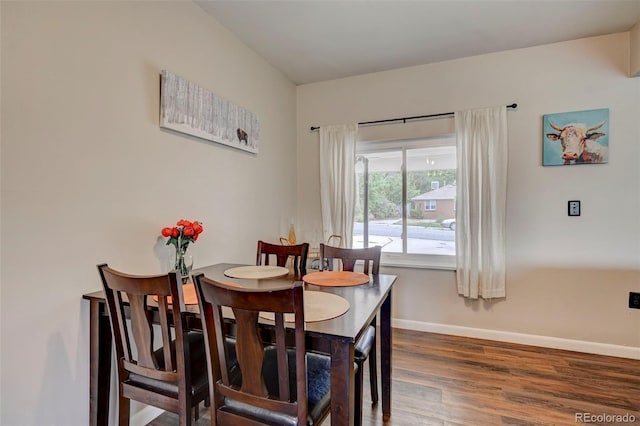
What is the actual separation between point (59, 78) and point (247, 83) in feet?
4.90

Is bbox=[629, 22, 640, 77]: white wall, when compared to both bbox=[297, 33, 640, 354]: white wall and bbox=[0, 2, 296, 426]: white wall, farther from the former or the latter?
bbox=[0, 2, 296, 426]: white wall

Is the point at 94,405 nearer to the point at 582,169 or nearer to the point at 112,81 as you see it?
the point at 112,81

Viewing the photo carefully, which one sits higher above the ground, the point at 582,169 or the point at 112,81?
the point at 112,81

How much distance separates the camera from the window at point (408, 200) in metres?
3.03

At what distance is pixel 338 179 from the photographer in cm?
323

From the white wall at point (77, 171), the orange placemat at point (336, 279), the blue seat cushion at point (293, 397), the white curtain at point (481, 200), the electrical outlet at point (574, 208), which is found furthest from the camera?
the white curtain at point (481, 200)

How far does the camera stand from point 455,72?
115 inches

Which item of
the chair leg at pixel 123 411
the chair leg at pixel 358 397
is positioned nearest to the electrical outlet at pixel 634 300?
the chair leg at pixel 358 397

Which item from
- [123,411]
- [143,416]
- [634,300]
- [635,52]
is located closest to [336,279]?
[123,411]

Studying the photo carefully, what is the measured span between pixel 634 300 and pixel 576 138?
1.33 meters

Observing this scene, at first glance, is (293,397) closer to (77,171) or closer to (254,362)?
(254,362)

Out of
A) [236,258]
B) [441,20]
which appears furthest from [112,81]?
[441,20]

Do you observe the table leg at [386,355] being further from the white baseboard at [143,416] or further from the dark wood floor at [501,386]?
the white baseboard at [143,416]

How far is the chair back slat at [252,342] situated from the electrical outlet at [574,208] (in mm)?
2670
